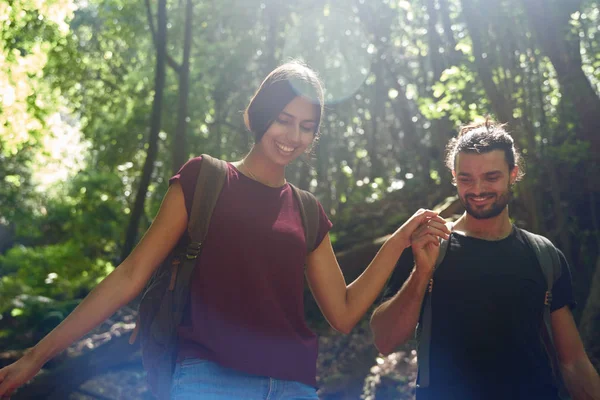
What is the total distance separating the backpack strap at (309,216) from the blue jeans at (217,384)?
64cm

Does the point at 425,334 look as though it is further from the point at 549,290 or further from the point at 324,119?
the point at 324,119

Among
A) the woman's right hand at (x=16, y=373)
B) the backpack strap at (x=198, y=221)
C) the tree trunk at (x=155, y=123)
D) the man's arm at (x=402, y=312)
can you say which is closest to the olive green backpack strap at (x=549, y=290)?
the man's arm at (x=402, y=312)

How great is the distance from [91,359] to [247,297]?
25.9 feet

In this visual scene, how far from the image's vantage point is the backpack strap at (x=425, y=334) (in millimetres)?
3207

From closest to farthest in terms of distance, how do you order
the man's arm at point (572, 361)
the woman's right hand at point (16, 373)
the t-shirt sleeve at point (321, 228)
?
the woman's right hand at point (16, 373), the t-shirt sleeve at point (321, 228), the man's arm at point (572, 361)

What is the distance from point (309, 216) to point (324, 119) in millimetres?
11679

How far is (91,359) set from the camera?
32.3 ft

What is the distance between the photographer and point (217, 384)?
2.60m

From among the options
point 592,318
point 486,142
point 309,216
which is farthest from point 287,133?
point 592,318

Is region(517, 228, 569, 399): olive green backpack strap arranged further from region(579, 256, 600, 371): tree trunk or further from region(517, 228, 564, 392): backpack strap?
region(579, 256, 600, 371): tree trunk

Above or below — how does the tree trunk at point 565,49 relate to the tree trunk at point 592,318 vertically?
above

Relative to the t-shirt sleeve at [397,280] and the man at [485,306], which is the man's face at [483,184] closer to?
the man at [485,306]

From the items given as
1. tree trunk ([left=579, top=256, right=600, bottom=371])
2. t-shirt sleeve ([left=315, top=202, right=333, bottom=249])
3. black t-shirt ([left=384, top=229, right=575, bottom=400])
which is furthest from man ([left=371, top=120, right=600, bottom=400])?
tree trunk ([left=579, top=256, right=600, bottom=371])

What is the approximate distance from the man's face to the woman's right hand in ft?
6.85
